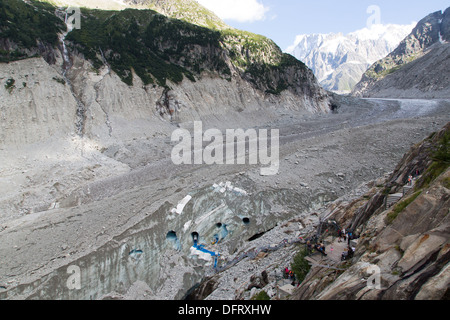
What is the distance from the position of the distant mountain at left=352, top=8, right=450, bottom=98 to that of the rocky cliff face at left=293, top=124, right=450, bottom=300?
3858 inches

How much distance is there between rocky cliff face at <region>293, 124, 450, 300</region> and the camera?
6.47 m

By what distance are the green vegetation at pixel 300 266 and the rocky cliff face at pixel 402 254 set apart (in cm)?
81

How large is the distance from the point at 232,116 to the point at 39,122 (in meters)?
30.7

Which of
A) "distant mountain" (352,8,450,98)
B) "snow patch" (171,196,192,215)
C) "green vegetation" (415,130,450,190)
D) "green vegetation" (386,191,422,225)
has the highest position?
"distant mountain" (352,8,450,98)

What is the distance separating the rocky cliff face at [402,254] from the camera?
6.47 metres

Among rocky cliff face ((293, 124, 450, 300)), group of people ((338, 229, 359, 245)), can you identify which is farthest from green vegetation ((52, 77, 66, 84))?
rocky cliff face ((293, 124, 450, 300))

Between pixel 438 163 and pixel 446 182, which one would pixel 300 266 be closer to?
pixel 446 182

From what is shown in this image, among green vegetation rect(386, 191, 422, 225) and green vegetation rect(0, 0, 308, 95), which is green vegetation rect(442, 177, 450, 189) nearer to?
green vegetation rect(386, 191, 422, 225)

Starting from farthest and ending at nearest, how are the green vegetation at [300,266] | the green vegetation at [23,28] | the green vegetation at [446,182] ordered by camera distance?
the green vegetation at [23,28]
the green vegetation at [300,266]
the green vegetation at [446,182]

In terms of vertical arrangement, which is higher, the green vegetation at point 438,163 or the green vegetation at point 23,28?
the green vegetation at point 23,28

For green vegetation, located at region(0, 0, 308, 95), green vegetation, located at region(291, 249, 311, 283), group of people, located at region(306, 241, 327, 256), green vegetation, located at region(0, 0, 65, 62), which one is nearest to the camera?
green vegetation, located at region(291, 249, 311, 283)

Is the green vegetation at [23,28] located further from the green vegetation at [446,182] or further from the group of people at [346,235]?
the green vegetation at [446,182]

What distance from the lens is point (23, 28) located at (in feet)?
126

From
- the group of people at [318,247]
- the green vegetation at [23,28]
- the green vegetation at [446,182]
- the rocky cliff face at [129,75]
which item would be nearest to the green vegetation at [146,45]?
the rocky cliff face at [129,75]
